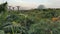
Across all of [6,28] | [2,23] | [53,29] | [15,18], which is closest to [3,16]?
[2,23]

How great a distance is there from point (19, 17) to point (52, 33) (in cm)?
210

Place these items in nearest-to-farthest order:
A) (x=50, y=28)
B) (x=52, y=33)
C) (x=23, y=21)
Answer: (x=52, y=33) < (x=50, y=28) < (x=23, y=21)

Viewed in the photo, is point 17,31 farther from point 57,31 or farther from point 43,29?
point 57,31

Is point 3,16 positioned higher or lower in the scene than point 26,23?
higher

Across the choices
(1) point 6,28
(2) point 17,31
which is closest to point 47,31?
(2) point 17,31

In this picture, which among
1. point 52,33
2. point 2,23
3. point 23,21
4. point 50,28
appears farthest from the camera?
point 23,21

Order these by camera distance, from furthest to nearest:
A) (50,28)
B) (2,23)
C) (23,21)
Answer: (23,21) < (2,23) < (50,28)

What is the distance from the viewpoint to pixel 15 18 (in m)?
6.08

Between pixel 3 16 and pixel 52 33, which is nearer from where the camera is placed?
pixel 52 33

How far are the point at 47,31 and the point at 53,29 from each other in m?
0.17

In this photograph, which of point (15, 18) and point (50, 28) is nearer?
point (50, 28)

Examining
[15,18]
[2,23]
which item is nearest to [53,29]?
[2,23]

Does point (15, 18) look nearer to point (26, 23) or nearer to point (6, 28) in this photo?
point (26, 23)

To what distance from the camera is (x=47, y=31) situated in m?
4.42
